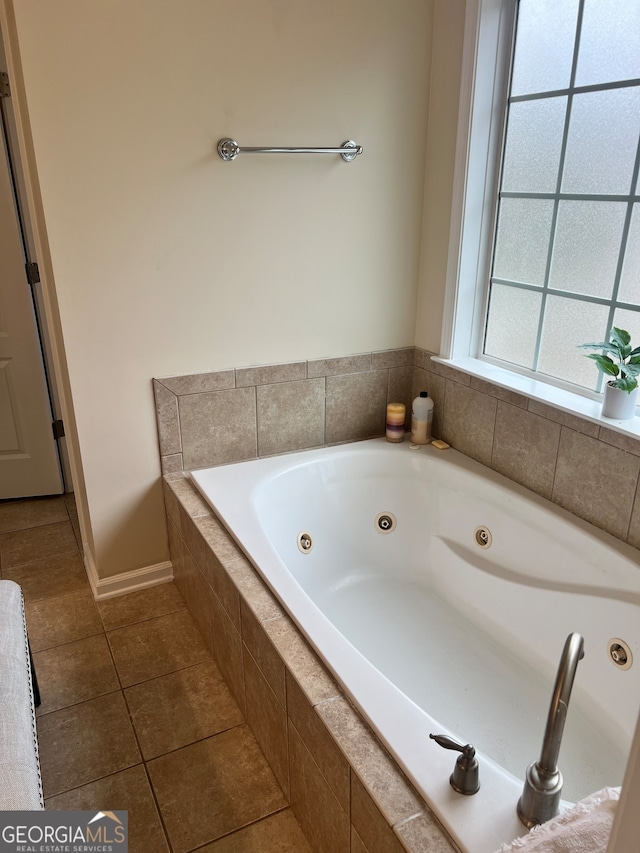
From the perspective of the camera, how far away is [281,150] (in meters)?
2.12

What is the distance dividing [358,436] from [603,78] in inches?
57.3

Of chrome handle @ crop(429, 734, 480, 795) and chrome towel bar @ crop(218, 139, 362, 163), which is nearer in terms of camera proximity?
chrome handle @ crop(429, 734, 480, 795)

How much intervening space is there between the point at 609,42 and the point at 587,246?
539mm

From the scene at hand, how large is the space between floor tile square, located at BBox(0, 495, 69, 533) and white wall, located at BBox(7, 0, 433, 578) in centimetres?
72

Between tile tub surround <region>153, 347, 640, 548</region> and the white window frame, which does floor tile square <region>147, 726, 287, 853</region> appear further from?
the white window frame

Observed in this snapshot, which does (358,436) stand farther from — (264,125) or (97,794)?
(97,794)

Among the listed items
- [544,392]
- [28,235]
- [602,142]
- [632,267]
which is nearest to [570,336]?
[544,392]

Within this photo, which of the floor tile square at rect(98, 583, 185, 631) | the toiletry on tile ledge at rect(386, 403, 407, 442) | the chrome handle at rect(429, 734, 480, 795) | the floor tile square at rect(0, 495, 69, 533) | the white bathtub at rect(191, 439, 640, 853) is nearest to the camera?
the chrome handle at rect(429, 734, 480, 795)

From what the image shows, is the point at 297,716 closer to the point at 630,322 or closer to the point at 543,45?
the point at 630,322

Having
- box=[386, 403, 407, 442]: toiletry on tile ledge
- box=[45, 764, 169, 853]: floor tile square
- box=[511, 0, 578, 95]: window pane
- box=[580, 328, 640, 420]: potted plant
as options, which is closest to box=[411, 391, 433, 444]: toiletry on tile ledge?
box=[386, 403, 407, 442]: toiletry on tile ledge

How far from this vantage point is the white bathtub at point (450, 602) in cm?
135

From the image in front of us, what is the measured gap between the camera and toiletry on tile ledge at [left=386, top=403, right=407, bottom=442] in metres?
2.53

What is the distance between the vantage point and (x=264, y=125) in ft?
6.98

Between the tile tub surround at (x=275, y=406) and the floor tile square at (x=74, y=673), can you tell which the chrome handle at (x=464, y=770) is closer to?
the floor tile square at (x=74, y=673)
